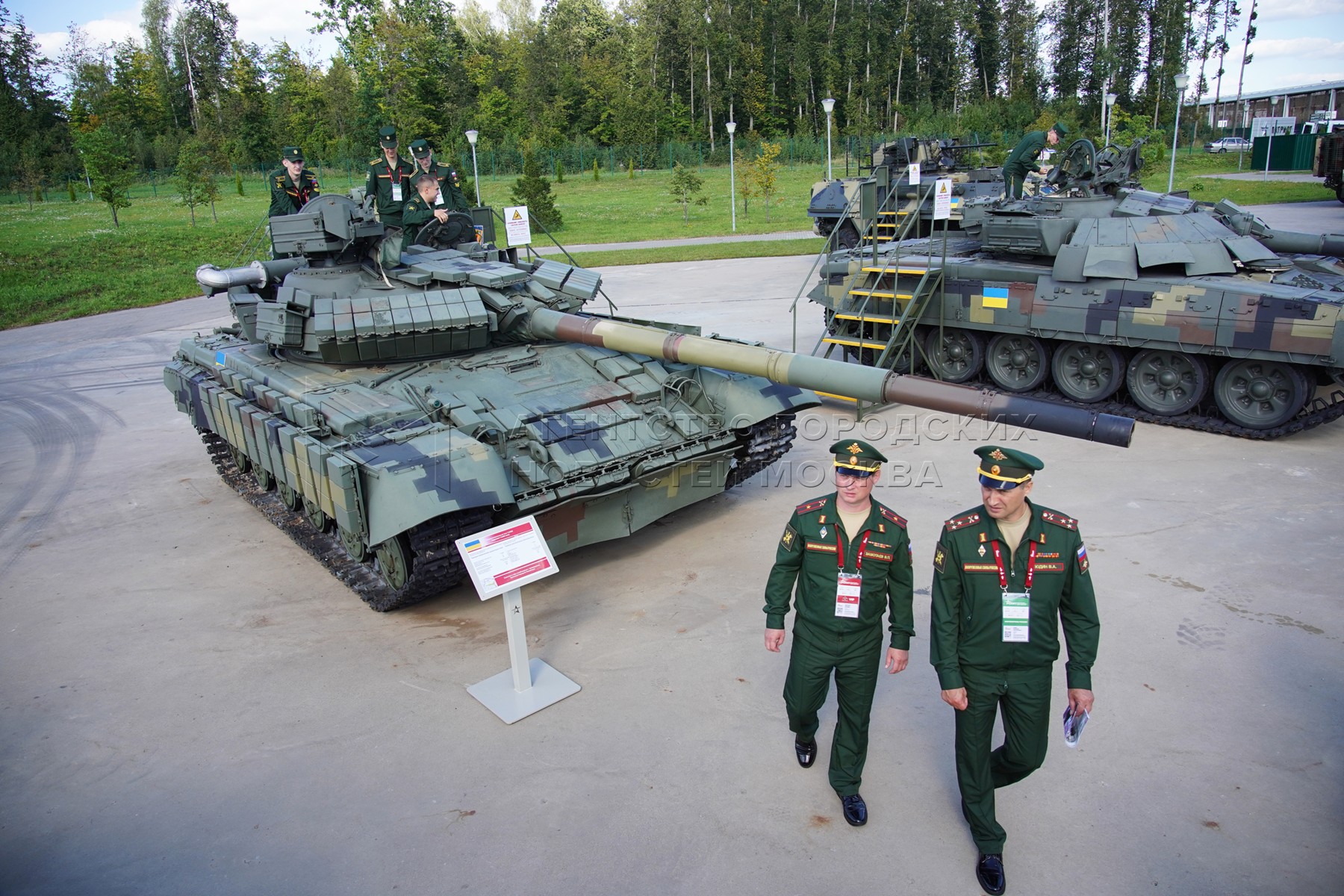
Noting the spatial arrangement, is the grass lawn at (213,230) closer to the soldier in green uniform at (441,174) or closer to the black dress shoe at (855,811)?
the soldier in green uniform at (441,174)

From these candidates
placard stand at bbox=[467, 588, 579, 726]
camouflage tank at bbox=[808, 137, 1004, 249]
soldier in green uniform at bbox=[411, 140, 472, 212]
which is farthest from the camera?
camouflage tank at bbox=[808, 137, 1004, 249]

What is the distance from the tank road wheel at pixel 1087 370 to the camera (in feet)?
36.1

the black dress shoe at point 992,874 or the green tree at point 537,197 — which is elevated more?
the green tree at point 537,197

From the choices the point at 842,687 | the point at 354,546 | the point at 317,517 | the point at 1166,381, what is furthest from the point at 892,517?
the point at 1166,381

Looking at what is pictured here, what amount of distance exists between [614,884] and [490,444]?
130 inches

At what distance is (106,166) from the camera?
29.3 metres

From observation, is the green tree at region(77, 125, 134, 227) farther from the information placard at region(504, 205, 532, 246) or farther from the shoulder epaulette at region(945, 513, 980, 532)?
the shoulder epaulette at region(945, 513, 980, 532)

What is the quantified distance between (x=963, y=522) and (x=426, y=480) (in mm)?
3406

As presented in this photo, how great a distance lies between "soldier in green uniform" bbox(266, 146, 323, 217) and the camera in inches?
422

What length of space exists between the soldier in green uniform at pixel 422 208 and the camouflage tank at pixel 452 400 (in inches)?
4.7

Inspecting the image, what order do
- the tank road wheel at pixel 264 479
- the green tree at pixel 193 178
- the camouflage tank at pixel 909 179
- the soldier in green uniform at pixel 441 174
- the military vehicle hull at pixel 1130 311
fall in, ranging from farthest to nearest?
the green tree at pixel 193 178, the camouflage tank at pixel 909 179, the military vehicle hull at pixel 1130 311, the soldier in green uniform at pixel 441 174, the tank road wheel at pixel 264 479

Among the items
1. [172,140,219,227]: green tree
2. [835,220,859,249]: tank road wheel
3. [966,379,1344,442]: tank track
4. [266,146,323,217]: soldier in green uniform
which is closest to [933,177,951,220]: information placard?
[966,379,1344,442]: tank track

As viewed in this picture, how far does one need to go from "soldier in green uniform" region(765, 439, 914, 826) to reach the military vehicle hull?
7.43m

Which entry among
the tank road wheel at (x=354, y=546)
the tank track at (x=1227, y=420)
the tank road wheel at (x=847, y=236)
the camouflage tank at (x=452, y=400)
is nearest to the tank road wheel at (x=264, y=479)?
the camouflage tank at (x=452, y=400)
